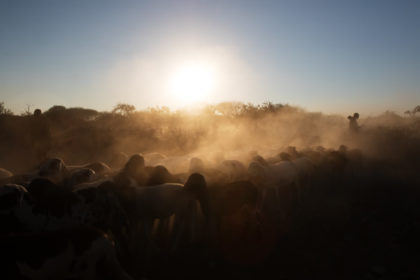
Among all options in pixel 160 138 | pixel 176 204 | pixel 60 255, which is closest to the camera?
pixel 60 255

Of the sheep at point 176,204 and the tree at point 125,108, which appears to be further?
the tree at point 125,108

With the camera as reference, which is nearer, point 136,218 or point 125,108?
point 136,218

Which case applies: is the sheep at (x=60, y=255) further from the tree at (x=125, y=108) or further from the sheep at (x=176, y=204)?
the tree at (x=125, y=108)

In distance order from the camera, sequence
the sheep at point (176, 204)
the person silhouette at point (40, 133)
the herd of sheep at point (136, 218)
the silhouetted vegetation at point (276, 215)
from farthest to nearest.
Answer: the person silhouette at point (40, 133) < the sheep at point (176, 204) < the silhouetted vegetation at point (276, 215) < the herd of sheep at point (136, 218)

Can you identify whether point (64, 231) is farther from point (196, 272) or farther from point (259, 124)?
point (259, 124)

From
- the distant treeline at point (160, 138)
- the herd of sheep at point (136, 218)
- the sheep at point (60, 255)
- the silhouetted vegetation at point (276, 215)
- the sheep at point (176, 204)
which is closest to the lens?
the sheep at point (60, 255)

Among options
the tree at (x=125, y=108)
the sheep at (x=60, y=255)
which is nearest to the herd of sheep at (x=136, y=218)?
the sheep at (x=60, y=255)

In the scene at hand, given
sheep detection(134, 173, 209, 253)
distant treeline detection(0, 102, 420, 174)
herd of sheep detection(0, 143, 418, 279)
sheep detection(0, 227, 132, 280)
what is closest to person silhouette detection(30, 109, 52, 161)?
distant treeline detection(0, 102, 420, 174)

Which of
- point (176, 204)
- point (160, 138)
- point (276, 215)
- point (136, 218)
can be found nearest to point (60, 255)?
point (136, 218)

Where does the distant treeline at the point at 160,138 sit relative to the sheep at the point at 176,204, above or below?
above

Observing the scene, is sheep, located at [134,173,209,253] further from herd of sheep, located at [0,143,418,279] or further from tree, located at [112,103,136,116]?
tree, located at [112,103,136,116]

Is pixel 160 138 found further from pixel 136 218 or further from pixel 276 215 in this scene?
pixel 136 218

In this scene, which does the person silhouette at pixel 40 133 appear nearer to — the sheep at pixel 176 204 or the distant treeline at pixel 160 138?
the distant treeline at pixel 160 138

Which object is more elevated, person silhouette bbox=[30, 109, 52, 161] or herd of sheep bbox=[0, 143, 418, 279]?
person silhouette bbox=[30, 109, 52, 161]
